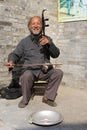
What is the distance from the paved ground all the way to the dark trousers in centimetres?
19

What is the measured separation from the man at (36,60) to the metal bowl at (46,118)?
22.1 inches

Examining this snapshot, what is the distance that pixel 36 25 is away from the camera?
452 centimetres

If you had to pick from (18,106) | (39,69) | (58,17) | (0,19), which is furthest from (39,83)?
(58,17)

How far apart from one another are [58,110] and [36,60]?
0.91 metres

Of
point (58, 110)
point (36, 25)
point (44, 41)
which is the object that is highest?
point (36, 25)

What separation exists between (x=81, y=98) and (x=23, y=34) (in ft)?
5.74

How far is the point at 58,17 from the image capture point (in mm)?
5969

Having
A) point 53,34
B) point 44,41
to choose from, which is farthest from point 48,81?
point 53,34

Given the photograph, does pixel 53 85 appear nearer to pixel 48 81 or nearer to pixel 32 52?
pixel 48 81

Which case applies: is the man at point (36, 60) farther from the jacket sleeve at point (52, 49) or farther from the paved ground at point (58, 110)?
the paved ground at point (58, 110)

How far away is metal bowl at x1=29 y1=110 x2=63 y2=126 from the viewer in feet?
11.8

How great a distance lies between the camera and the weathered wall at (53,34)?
5.35 metres

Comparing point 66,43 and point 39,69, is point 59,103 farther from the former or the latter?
point 66,43

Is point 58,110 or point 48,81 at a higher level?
point 48,81
